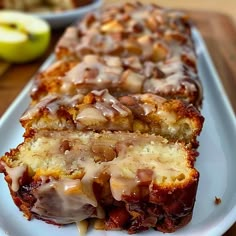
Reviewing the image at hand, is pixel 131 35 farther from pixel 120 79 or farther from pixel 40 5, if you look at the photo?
pixel 40 5

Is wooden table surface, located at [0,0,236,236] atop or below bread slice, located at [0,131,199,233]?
below

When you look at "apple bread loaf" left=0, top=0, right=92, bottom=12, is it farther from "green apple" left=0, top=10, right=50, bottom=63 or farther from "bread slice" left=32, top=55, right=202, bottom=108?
"bread slice" left=32, top=55, right=202, bottom=108

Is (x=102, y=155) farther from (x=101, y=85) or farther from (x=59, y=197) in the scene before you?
(x=101, y=85)

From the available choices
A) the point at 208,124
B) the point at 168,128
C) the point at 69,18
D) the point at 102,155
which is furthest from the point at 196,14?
the point at 102,155

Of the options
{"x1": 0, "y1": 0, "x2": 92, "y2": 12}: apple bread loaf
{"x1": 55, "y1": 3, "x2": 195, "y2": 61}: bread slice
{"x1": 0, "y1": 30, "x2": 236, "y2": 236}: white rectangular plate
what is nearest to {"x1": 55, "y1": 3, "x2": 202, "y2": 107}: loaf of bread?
{"x1": 55, "y1": 3, "x2": 195, "y2": 61}: bread slice

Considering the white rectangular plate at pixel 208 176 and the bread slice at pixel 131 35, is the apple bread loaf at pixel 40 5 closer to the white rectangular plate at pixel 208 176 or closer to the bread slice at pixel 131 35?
the bread slice at pixel 131 35

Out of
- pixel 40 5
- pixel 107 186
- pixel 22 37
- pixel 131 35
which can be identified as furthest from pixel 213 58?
pixel 107 186

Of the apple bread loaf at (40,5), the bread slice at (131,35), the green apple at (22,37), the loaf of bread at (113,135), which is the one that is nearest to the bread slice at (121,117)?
the loaf of bread at (113,135)
